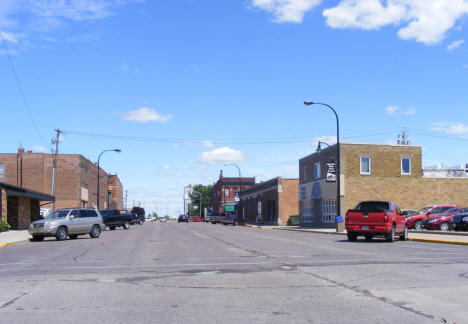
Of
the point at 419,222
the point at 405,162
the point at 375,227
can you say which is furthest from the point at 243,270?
the point at 405,162

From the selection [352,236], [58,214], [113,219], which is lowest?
[113,219]

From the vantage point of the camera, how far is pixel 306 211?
56.0 meters

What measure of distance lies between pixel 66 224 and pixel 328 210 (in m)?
28.8

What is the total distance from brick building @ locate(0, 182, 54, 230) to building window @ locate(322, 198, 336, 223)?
27093 mm

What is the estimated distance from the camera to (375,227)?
21438 millimetres

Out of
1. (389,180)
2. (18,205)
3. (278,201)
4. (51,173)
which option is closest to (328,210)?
(389,180)

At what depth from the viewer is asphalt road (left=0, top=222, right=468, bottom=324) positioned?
720 cm

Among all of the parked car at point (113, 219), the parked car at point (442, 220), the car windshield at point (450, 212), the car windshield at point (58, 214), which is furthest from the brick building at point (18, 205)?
the car windshield at point (450, 212)

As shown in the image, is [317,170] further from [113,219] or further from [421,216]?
[113,219]

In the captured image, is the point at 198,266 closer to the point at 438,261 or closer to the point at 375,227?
the point at 438,261

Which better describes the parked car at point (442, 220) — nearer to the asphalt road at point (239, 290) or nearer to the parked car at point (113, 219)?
the asphalt road at point (239, 290)

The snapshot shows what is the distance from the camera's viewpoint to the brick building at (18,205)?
3969 cm

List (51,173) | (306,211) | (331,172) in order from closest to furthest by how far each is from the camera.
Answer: (331,172) < (306,211) < (51,173)

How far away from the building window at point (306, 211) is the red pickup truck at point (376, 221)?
31.7 metres
